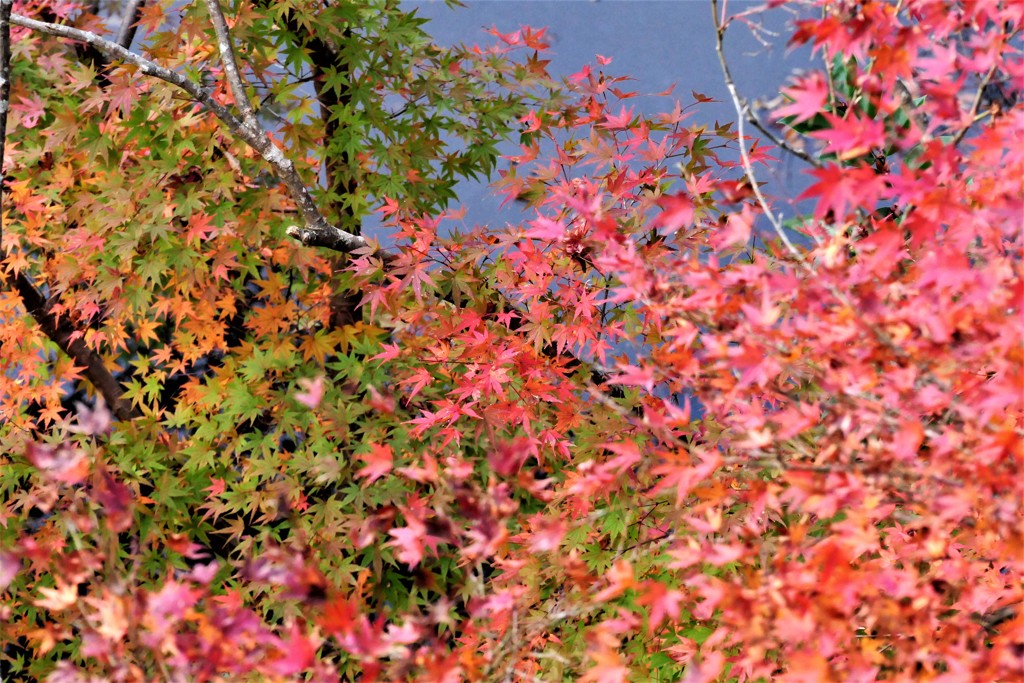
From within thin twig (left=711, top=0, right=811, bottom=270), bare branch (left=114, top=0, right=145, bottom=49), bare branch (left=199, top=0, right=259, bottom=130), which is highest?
bare branch (left=114, top=0, right=145, bottom=49)

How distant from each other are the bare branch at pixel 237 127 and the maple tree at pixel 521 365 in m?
0.01

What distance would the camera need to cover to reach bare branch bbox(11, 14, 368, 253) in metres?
2.52

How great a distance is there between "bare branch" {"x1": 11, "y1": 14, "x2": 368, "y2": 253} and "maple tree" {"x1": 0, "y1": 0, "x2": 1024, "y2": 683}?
1cm

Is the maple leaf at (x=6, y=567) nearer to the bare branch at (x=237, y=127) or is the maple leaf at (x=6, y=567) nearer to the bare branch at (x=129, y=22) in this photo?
the bare branch at (x=237, y=127)

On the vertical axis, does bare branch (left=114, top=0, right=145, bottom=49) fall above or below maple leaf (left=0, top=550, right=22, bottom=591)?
above

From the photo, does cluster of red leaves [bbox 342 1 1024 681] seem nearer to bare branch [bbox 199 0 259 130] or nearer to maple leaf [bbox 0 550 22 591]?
maple leaf [bbox 0 550 22 591]

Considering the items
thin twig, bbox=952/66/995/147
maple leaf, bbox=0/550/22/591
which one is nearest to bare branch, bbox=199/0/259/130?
maple leaf, bbox=0/550/22/591

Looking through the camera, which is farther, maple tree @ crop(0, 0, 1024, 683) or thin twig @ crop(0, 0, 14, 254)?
thin twig @ crop(0, 0, 14, 254)

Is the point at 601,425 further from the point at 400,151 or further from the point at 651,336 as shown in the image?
the point at 400,151

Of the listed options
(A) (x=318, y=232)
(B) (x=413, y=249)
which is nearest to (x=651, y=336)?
(B) (x=413, y=249)

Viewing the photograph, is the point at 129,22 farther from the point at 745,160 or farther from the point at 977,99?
the point at 977,99

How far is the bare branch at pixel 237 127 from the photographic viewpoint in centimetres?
252

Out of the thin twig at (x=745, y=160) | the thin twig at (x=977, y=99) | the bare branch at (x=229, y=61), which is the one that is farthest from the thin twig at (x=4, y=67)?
the thin twig at (x=977, y=99)

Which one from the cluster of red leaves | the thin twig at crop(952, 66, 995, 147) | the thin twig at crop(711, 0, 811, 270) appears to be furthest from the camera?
the thin twig at crop(711, 0, 811, 270)
